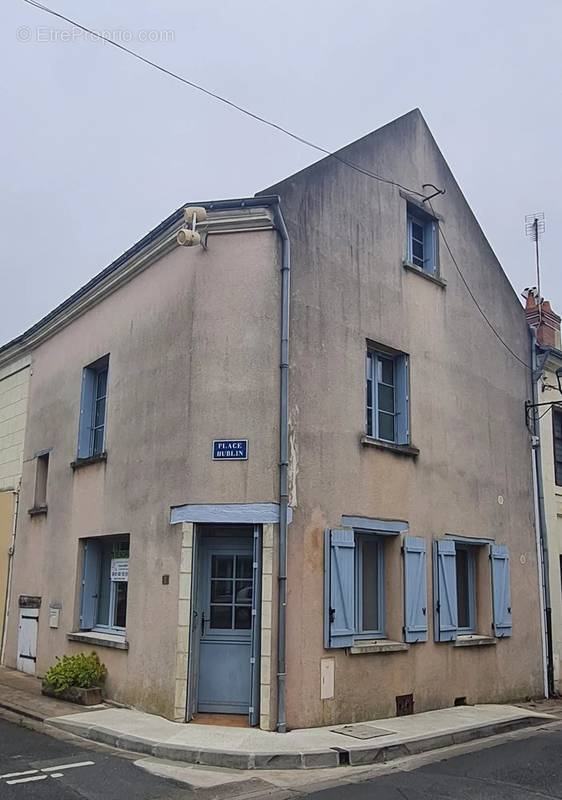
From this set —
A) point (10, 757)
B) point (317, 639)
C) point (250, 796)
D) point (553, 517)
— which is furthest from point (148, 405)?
point (553, 517)

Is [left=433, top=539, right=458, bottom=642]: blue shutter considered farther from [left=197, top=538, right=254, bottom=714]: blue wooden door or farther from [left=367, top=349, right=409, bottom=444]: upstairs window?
[left=197, top=538, right=254, bottom=714]: blue wooden door

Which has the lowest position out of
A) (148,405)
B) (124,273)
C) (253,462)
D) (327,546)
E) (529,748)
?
(529,748)

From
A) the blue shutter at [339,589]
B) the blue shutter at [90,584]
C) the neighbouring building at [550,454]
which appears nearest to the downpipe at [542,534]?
the neighbouring building at [550,454]

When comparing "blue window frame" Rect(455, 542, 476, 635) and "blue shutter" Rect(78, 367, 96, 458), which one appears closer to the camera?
"blue window frame" Rect(455, 542, 476, 635)

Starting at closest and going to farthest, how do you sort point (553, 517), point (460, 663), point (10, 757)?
point (10, 757)
point (460, 663)
point (553, 517)

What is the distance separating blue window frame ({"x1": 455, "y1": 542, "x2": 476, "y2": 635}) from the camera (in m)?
12.4

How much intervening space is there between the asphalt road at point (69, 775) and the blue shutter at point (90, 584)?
3.37 m

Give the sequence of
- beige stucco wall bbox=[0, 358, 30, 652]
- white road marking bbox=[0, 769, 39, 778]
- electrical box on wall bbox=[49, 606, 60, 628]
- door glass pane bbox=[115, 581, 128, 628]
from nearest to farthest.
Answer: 1. white road marking bbox=[0, 769, 39, 778]
2. door glass pane bbox=[115, 581, 128, 628]
3. electrical box on wall bbox=[49, 606, 60, 628]
4. beige stucco wall bbox=[0, 358, 30, 652]

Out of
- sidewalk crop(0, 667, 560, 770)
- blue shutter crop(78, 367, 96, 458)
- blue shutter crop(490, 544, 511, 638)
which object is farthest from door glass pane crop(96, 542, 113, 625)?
blue shutter crop(490, 544, 511, 638)

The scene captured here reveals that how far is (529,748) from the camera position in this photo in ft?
30.0

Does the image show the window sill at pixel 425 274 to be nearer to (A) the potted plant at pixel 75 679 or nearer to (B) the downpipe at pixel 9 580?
(A) the potted plant at pixel 75 679

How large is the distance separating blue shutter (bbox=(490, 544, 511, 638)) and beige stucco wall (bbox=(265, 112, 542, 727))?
176 millimetres

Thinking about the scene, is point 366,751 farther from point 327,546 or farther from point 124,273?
point 124,273

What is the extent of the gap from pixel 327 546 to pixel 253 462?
1.47 metres
